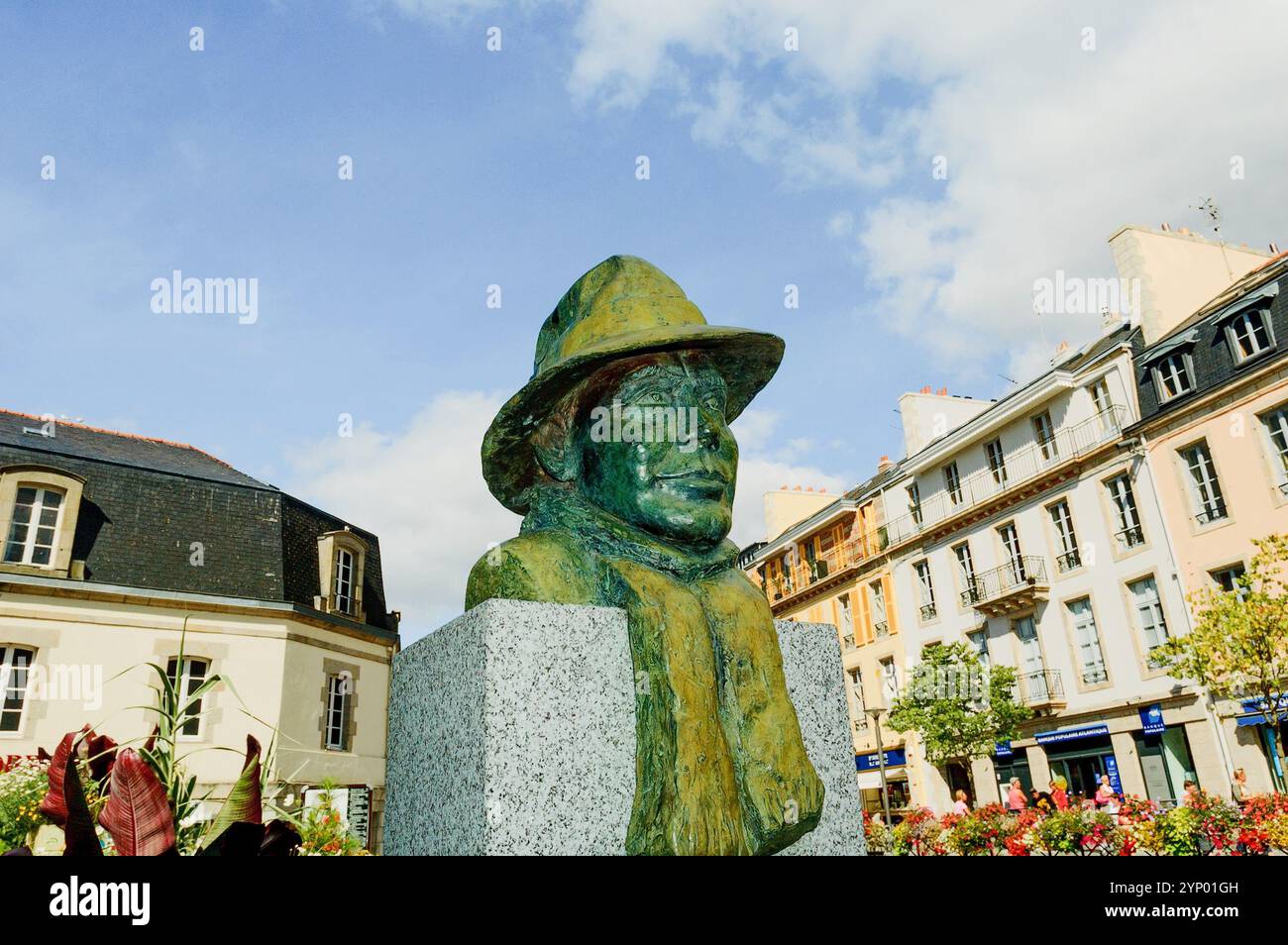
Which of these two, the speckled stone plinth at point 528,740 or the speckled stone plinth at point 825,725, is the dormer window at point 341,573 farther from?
the speckled stone plinth at point 825,725

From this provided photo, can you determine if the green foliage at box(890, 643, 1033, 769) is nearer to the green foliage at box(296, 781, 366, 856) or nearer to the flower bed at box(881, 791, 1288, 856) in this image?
the flower bed at box(881, 791, 1288, 856)

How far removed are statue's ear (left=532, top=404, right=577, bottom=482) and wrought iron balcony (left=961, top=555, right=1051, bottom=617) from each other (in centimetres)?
2198

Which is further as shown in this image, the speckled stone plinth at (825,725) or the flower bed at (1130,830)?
the flower bed at (1130,830)

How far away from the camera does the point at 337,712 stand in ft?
63.0

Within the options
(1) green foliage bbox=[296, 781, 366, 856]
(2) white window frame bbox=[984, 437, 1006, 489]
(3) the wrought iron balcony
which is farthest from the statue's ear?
(2) white window frame bbox=[984, 437, 1006, 489]

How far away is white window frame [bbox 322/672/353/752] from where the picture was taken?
61.7 feet

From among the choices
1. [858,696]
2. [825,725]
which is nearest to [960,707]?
[858,696]

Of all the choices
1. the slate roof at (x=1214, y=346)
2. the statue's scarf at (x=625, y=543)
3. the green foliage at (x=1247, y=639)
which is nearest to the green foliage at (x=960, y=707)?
the green foliage at (x=1247, y=639)

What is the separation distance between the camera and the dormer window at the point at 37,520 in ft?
52.3

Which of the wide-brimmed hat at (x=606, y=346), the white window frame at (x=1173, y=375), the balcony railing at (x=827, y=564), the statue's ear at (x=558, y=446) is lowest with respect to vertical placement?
the statue's ear at (x=558, y=446)

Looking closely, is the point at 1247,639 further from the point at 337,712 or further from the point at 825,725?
the point at 337,712

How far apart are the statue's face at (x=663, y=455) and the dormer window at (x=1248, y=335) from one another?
19.5m

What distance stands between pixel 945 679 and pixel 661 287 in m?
21.1
